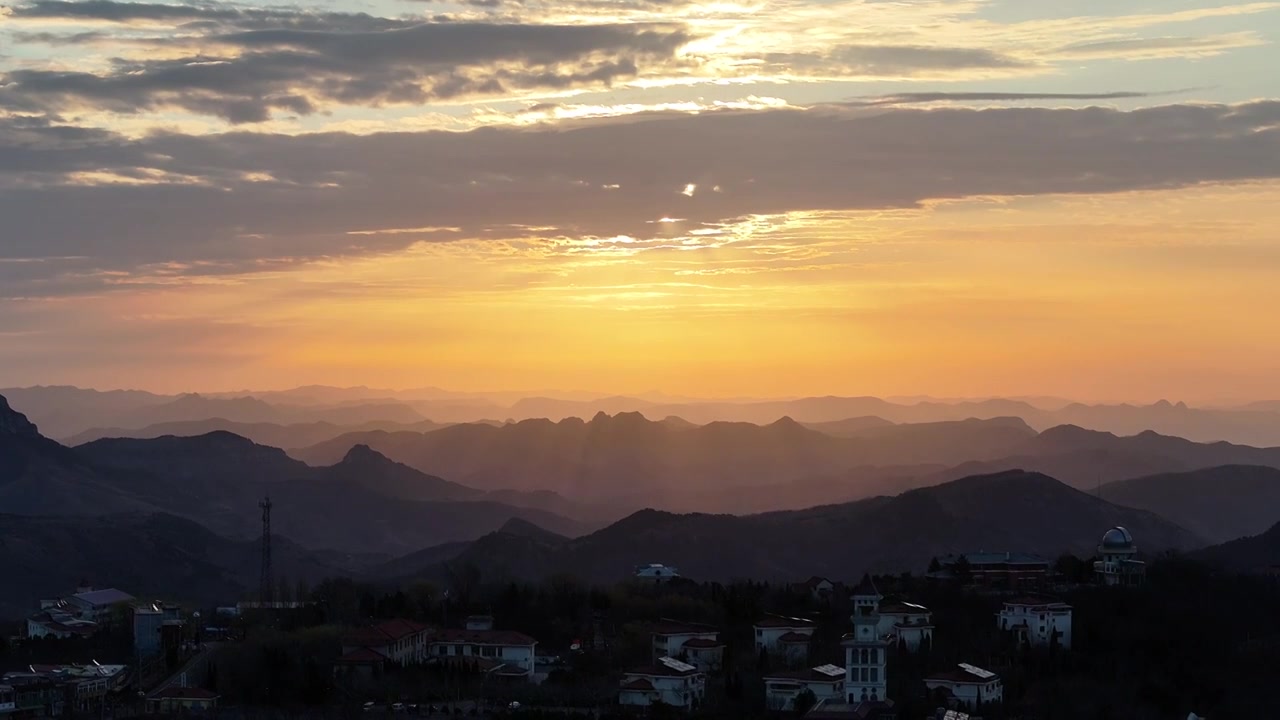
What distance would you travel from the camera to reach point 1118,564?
91375 millimetres

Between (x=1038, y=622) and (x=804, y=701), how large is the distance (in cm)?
1569

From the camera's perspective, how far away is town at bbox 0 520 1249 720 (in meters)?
68.6

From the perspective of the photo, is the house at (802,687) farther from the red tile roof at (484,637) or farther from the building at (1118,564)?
the building at (1118,564)

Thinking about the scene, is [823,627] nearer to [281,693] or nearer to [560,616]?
[560,616]

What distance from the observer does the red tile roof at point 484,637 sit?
7807 centimetres

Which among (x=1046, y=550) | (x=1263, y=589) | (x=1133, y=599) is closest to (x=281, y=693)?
(x=1133, y=599)

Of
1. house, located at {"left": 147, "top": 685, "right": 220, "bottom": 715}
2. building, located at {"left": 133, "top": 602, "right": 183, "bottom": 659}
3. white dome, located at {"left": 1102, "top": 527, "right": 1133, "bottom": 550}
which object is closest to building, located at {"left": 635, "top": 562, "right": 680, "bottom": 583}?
white dome, located at {"left": 1102, "top": 527, "right": 1133, "bottom": 550}

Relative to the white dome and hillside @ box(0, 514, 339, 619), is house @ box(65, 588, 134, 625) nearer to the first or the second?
hillside @ box(0, 514, 339, 619)

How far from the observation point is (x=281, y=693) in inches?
2813

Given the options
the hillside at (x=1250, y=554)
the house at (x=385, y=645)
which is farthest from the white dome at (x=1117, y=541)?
the house at (x=385, y=645)

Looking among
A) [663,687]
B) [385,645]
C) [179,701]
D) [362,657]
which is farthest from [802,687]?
[179,701]

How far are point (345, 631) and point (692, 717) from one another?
20.9 m

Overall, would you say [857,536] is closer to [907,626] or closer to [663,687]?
[907,626]

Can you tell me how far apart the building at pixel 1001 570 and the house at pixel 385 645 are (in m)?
28.6
